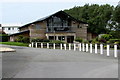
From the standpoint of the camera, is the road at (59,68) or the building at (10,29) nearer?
the road at (59,68)

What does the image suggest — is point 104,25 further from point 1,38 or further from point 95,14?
point 1,38

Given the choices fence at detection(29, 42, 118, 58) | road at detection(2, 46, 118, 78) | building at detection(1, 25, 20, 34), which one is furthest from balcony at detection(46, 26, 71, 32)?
building at detection(1, 25, 20, 34)

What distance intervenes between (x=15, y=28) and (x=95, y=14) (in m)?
36.9

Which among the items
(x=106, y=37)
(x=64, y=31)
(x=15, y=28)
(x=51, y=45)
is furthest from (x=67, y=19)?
(x=15, y=28)

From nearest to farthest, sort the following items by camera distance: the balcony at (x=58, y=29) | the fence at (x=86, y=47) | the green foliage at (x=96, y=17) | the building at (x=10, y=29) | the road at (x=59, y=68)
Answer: the road at (x=59, y=68)
the fence at (x=86, y=47)
the balcony at (x=58, y=29)
the green foliage at (x=96, y=17)
the building at (x=10, y=29)

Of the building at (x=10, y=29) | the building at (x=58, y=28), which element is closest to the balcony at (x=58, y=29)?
the building at (x=58, y=28)

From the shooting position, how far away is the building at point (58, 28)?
180 ft

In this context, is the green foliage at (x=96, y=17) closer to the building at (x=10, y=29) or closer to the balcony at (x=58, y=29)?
the balcony at (x=58, y=29)

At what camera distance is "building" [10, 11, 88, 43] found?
54.8 meters

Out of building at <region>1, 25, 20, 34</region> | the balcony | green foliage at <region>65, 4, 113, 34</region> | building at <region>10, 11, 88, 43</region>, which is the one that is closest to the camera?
building at <region>10, 11, 88, 43</region>

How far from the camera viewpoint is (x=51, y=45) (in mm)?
37750

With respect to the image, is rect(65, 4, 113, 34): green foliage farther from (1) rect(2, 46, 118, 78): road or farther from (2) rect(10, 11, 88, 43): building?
(1) rect(2, 46, 118, 78): road

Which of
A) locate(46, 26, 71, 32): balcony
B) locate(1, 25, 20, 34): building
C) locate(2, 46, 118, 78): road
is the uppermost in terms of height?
locate(1, 25, 20, 34): building

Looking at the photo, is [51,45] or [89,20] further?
[89,20]
